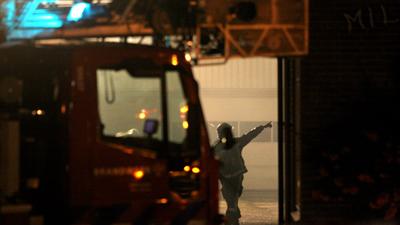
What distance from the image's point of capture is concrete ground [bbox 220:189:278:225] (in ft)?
38.9

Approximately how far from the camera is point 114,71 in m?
6.81

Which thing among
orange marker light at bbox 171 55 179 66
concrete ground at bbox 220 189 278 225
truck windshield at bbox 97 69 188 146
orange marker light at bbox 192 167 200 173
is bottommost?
concrete ground at bbox 220 189 278 225

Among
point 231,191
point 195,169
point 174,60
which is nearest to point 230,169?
point 231,191

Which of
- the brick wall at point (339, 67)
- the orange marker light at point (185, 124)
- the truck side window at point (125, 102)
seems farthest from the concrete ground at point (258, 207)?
the truck side window at point (125, 102)

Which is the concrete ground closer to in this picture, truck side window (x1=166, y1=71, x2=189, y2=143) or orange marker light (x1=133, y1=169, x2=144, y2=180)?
truck side window (x1=166, y1=71, x2=189, y2=143)

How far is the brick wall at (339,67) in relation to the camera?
10.2m

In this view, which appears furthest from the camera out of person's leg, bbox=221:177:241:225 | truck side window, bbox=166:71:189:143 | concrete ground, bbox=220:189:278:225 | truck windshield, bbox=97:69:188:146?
concrete ground, bbox=220:189:278:225

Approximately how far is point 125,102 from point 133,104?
0.07 meters

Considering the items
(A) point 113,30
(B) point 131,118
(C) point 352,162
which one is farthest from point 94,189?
(C) point 352,162

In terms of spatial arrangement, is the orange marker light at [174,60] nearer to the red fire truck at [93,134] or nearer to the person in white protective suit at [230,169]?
the red fire truck at [93,134]

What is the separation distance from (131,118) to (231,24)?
146 centimetres

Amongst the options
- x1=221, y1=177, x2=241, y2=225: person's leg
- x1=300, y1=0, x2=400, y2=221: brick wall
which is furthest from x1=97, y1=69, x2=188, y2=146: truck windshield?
x1=221, y1=177, x2=241, y2=225: person's leg

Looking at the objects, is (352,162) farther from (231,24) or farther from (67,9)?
(67,9)

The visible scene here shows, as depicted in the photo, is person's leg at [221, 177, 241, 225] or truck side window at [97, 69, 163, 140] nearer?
truck side window at [97, 69, 163, 140]
